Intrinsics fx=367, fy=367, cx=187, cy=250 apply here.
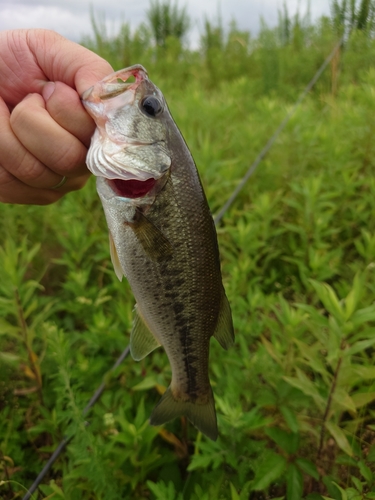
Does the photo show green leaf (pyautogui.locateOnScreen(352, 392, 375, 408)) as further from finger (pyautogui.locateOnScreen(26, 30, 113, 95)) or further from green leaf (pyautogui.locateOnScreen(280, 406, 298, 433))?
finger (pyautogui.locateOnScreen(26, 30, 113, 95))

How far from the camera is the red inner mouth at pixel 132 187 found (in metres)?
1.26

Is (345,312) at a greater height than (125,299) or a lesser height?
greater

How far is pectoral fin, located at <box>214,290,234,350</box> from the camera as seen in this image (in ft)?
4.51

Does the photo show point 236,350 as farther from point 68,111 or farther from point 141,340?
point 68,111

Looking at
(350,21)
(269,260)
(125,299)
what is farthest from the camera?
(350,21)

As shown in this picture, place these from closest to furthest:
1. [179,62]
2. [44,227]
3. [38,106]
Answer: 1. [38,106]
2. [44,227]
3. [179,62]

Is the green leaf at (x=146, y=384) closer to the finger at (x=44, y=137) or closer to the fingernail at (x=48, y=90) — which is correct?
the finger at (x=44, y=137)

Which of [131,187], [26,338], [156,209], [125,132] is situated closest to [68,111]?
[125,132]

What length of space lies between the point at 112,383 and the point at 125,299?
1.78 feet

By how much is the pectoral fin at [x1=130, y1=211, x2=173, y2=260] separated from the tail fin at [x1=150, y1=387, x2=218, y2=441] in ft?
1.90

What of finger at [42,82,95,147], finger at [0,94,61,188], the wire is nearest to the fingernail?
finger at [42,82,95,147]

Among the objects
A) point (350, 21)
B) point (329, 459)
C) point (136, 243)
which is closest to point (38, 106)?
point (136, 243)

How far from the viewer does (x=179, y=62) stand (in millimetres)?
7586

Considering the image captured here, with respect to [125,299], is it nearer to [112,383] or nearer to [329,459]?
[112,383]
